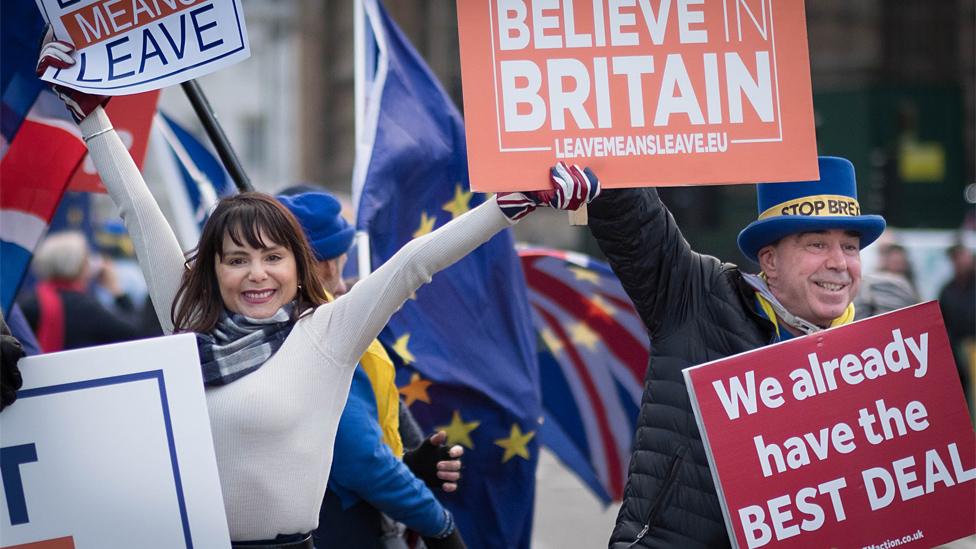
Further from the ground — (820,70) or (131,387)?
(820,70)

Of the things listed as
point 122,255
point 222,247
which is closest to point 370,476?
point 222,247

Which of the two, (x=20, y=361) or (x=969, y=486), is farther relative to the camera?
(x=969, y=486)

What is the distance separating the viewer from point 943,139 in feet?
71.3

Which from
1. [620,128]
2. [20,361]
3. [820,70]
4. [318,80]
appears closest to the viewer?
[20,361]

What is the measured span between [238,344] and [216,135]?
1.46m

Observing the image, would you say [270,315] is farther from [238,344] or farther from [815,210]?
[815,210]

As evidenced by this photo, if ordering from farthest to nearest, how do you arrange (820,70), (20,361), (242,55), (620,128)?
(820,70) → (242,55) → (620,128) → (20,361)

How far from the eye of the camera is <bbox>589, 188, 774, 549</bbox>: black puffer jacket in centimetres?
328

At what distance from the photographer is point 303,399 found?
10.1 ft

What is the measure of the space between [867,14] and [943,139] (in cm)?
463

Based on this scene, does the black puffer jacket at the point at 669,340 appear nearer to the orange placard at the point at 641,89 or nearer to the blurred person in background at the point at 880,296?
the orange placard at the point at 641,89

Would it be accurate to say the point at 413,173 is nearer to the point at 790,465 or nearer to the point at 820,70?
the point at 790,465

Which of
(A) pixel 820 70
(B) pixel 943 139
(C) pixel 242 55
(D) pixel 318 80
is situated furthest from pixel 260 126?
(C) pixel 242 55

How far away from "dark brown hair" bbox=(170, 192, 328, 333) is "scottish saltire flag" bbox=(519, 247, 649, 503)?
2.91 m
